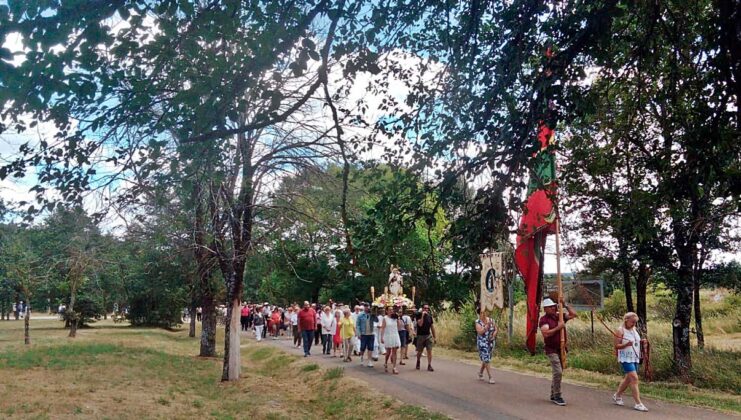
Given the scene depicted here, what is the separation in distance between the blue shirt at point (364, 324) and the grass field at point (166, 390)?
5.87ft

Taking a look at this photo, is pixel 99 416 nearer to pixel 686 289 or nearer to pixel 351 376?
pixel 351 376

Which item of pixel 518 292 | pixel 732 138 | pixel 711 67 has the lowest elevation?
pixel 518 292

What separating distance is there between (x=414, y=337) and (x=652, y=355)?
6404 mm

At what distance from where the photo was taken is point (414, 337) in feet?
58.8

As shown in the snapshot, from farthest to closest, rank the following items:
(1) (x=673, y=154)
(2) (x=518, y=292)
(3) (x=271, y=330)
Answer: (2) (x=518, y=292)
(3) (x=271, y=330)
(1) (x=673, y=154)

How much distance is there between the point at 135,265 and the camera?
2336cm

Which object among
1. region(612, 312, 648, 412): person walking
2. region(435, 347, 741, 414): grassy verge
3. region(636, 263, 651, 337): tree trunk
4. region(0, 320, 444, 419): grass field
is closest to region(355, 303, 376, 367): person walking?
region(0, 320, 444, 419): grass field

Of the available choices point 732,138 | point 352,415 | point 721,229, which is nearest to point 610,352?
point 721,229

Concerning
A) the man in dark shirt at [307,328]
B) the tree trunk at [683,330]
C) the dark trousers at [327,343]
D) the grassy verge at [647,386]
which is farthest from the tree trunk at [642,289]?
the dark trousers at [327,343]

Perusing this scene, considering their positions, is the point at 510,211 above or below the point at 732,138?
below

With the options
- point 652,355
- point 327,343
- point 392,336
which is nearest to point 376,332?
point 392,336

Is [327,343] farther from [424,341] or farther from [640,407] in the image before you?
[640,407]

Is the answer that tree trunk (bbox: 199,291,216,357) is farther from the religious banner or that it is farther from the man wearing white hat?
the man wearing white hat

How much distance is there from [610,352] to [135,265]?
1717cm
